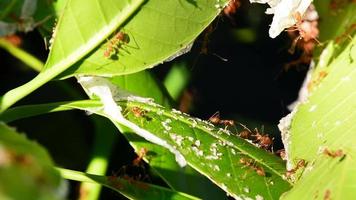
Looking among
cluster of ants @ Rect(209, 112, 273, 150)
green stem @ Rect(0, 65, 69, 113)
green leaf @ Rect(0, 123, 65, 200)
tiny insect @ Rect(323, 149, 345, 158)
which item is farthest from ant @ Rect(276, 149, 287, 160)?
green leaf @ Rect(0, 123, 65, 200)

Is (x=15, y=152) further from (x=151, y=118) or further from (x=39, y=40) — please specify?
(x=39, y=40)

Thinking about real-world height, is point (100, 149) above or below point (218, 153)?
above

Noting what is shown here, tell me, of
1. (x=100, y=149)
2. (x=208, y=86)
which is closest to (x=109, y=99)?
(x=100, y=149)

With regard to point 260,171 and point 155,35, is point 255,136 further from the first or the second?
point 155,35

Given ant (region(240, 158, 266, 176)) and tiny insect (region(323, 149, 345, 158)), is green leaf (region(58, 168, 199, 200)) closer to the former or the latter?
ant (region(240, 158, 266, 176))

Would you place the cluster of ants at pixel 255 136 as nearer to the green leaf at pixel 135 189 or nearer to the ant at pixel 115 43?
the green leaf at pixel 135 189

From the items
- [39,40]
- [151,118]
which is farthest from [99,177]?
[39,40]
